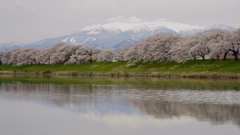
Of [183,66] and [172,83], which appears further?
[183,66]

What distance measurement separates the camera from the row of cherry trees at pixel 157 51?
6550cm

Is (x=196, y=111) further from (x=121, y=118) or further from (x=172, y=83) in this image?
(x=172, y=83)

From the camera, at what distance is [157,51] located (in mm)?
79750

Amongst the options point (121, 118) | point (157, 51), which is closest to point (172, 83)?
point (121, 118)

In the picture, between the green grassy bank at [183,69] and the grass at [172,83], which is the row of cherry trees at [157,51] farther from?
the grass at [172,83]

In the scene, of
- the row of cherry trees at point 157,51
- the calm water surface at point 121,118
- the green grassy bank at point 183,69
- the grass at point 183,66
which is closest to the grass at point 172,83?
the green grassy bank at point 183,69

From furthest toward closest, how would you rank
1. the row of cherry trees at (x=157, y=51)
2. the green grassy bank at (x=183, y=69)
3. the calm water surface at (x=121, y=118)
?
1. the row of cherry trees at (x=157, y=51)
2. the green grassy bank at (x=183, y=69)
3. the calm water surface at (x=121, y=118)

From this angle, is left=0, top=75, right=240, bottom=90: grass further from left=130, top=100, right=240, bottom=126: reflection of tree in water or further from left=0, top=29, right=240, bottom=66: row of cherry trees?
left=0, top=29, right=240, bottom=66: row of cherry trees

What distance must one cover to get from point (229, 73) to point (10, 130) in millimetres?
47802

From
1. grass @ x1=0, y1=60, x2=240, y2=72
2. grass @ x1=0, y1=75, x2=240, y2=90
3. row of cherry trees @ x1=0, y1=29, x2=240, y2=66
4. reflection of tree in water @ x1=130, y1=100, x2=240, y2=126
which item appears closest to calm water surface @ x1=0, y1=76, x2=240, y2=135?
reflection of tree in water @ x1=130, y1=100, x2=240, y2=126

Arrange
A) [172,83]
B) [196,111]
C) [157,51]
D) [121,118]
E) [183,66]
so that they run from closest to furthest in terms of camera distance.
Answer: [121,118] < [196,111] < [172,83] < [183,66] < [157,51]

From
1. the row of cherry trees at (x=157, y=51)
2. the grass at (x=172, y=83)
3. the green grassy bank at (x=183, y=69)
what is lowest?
the grass at (x=172, y=83)

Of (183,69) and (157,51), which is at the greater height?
(157,51)

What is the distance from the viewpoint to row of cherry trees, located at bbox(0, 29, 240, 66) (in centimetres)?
6550
